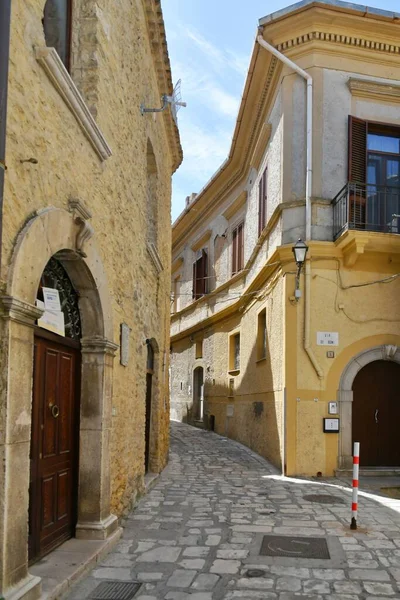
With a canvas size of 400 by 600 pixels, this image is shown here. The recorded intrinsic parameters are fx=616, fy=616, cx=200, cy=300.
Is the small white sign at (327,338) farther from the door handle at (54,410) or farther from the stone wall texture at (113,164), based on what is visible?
the door handle at (54,410)

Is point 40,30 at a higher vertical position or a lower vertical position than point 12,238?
higher

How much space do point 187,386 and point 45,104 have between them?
1735cm

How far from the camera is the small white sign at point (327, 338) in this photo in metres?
10.6

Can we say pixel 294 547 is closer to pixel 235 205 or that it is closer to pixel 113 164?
pixel 113 164

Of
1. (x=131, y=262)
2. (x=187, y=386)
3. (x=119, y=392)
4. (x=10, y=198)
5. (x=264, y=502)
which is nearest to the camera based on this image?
(x=10, y=198)

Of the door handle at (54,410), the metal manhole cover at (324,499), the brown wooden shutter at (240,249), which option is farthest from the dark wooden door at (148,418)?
the brown wooden shutter at (240,249)

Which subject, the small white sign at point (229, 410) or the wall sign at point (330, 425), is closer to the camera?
the wall sign at point (330, 425)

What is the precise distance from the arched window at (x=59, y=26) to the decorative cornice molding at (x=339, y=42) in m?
6.61

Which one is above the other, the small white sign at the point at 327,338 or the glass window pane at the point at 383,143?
the glass window pane at the point at 383,143

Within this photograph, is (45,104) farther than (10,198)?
Yes

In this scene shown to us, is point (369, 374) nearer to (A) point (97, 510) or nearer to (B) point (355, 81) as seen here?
(B) point (355, 81)

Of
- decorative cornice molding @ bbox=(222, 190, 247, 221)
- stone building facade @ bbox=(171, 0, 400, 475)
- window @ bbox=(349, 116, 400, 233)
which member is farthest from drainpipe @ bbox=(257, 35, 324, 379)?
decorative cornice molding @ bbox=(222, 190, 247, 221)

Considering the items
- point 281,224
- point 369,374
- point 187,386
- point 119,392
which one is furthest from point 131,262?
point 187,386

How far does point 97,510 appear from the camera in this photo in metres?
5.72
